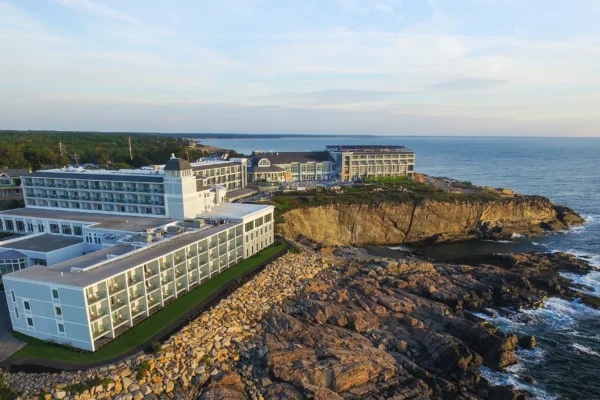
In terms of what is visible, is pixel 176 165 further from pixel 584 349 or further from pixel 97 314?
pixel 584 349

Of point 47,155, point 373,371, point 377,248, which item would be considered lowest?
point 377,248

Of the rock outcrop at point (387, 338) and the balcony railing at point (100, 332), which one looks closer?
the rock outcrop at point (387, 338)

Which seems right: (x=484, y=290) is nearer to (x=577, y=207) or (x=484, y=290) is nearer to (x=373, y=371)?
(x=373, y=371)

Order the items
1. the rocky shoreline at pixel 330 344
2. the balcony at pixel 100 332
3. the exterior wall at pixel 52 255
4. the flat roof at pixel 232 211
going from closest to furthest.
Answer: the rocky shoreline at pixel 330 344 → the balcony at pixel 100 332 → the exterior wall at pixel 52 255 → the flat roof at pixel 232 211

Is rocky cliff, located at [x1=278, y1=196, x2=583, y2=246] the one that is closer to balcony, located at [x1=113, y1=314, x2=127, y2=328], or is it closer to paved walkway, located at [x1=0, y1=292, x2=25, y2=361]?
balcony, located at [x1=113, y1=314, x2=127, y2=328]

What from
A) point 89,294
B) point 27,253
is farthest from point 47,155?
point 89,294

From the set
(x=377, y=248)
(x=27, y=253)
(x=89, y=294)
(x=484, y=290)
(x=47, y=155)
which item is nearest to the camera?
Result: (x=89, y=294)

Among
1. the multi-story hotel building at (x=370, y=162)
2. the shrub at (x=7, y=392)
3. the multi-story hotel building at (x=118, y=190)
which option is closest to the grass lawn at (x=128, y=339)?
the shrub at (x=7, y=392)

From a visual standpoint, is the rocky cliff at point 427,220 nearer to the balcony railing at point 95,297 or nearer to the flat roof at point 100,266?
the flat roof at point 100,266
